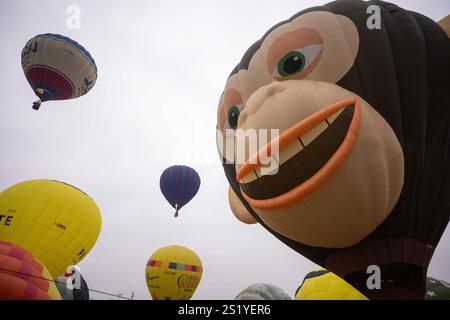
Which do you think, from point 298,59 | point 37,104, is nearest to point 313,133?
point 298,59

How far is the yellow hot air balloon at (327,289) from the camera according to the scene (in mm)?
6414

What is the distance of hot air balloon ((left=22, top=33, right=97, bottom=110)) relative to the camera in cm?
1259

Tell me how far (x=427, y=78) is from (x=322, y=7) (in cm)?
177

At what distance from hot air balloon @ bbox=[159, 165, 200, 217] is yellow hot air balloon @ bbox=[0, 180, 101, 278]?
Answer: 431 centimetres

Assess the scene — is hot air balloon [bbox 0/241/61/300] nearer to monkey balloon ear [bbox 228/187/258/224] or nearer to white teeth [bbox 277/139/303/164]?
white teeth [bbox 277/139/303/164]

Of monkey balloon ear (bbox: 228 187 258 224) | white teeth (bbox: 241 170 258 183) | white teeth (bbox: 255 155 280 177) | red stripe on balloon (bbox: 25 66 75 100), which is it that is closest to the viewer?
white teeth (bbox: 255 155 280 177)

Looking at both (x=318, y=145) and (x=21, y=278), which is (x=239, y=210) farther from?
(x=21, y=278)

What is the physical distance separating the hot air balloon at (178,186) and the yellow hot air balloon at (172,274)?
7.92 ft

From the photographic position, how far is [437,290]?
7508 millimetres

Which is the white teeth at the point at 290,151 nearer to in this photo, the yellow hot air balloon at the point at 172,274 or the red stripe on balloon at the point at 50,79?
the yellow hot air balloon at the point at 172,274

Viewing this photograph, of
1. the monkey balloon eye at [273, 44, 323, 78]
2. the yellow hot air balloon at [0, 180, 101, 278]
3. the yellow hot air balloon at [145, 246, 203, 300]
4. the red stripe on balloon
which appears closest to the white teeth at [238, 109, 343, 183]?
the monkey balloon eye at [273, 44, 323, 78]

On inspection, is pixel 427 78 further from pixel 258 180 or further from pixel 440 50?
pixel 258 180

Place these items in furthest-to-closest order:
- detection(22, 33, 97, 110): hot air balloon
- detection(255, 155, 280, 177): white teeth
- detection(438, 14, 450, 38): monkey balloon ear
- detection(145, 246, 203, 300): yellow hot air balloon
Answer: detection(145, 246, 203, 300): yellow hot air balloon < detection(22, 33, 97, 110): hot air balloon < detection(438, 14, 450, 38): monkey balloon ear < detection(255, 155, 280, 177): white teeth
